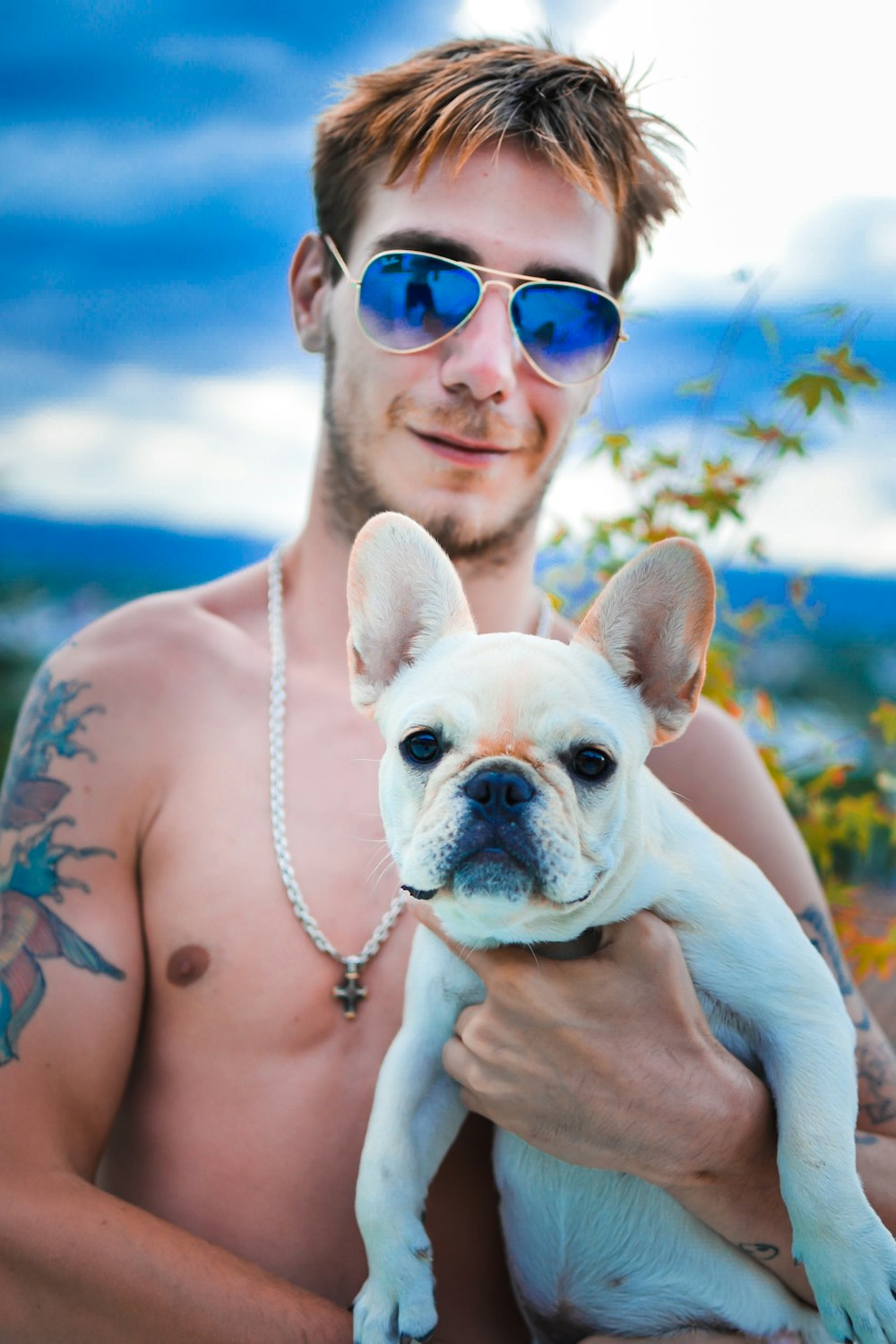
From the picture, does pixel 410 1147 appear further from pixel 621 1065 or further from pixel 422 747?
pixel 422 747

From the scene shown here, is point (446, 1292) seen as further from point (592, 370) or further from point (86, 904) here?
point (592, 370)

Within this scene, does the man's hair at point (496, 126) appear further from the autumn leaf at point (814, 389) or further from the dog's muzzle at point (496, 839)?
the dog's muzzle at point (496, 839)

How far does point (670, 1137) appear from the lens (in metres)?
1.39

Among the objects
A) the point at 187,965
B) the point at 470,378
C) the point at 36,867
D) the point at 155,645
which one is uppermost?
the point at 470,378

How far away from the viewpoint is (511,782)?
1146 millimetres

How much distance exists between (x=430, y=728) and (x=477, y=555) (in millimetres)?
855

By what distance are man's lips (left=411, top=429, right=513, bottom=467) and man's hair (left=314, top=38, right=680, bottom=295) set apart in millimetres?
523

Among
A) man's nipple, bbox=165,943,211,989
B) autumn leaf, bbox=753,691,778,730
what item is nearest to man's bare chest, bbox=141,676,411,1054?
man's nipple, bbox=165,943,211,989

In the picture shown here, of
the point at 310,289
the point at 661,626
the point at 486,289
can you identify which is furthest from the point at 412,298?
the point at 661,626

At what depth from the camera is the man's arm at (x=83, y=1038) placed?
147 cm

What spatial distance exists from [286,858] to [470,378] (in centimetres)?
95

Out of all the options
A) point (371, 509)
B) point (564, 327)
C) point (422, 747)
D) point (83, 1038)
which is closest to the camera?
point (422, 747)

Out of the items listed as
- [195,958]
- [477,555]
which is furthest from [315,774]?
[477,555]

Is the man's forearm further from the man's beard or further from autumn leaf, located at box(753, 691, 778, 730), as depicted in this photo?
autumn leaf, located at box(753, 691, 778, 730)
